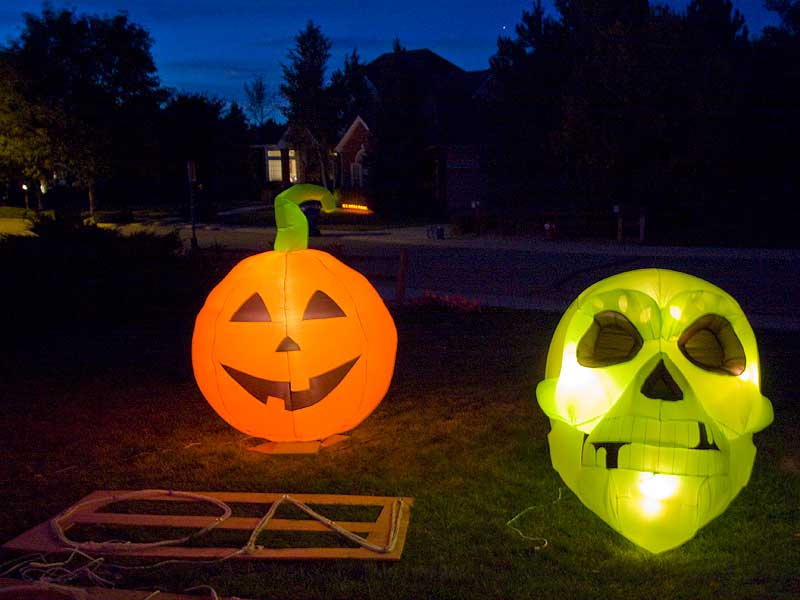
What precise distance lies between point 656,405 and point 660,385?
0.15 metres

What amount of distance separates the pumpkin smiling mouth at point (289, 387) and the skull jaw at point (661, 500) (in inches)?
78.5

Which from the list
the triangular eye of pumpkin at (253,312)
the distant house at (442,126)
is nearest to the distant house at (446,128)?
the distant house at (442,126)

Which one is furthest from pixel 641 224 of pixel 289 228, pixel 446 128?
pixel 289 228

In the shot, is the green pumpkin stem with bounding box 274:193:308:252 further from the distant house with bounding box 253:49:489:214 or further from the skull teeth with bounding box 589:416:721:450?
the distant house with bounding box 253:49:489:214

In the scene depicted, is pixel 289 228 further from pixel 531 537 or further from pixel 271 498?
pixel 531 537

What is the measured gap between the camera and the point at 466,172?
36.8 metres

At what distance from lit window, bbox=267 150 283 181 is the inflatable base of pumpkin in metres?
60.0

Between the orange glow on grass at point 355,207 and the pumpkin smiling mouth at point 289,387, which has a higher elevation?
the orange glow on grass at point 355,207

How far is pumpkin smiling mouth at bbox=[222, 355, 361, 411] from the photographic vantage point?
5727mm

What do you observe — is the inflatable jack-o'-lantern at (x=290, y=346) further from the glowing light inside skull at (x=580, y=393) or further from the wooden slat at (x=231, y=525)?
the glowing light inside skull at (x=580, y=393)

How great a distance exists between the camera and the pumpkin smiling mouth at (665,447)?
13.5 feet

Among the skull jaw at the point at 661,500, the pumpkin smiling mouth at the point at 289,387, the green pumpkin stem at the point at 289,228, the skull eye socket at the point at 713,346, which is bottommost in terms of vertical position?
the skull jaw at the point at 661,500

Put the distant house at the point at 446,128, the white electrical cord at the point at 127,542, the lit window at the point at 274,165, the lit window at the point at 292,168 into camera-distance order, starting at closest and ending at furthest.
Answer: the white electrical cord at the point at 127,542 → the distant house at the point at 446,128 → the lit window at the point at 292,168 → the lit window at the point at 274,165

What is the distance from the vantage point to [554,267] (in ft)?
59.6
